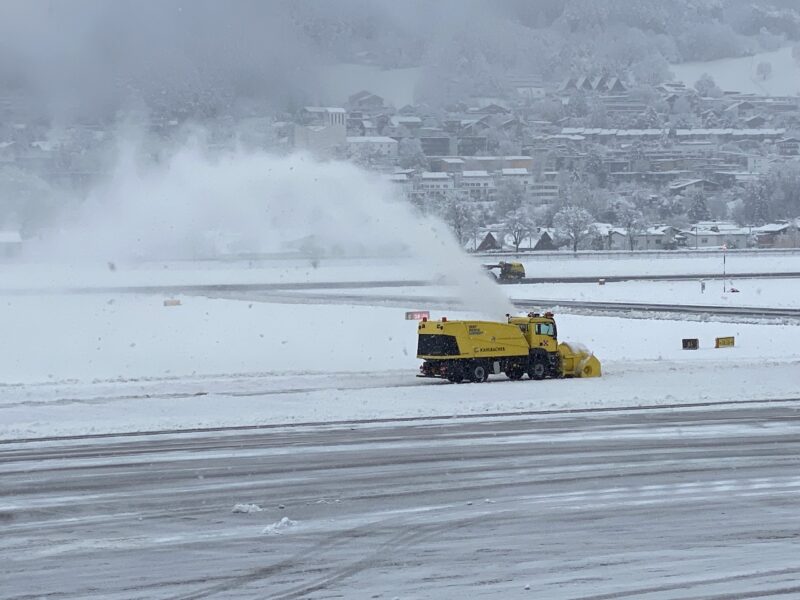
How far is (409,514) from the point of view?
628 inches

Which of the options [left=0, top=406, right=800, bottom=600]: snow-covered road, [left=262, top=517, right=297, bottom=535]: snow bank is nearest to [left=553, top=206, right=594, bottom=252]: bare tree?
[left=0, top=406, right=800, bottom=600]: snow-covered road

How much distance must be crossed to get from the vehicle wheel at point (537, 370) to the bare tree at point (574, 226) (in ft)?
300

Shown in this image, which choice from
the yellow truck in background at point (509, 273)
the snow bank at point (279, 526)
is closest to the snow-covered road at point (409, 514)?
the snow bank at point (279, 526)

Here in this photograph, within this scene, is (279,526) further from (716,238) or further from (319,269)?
(716,238)

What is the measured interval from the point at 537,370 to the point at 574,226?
10074 centimetres

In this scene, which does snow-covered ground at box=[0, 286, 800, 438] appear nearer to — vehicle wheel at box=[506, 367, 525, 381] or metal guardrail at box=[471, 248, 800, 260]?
vehicle wheel at box=[506, 367, 525, 381]

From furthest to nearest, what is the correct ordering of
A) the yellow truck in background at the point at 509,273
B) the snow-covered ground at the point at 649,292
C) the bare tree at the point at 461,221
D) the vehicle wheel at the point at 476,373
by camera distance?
the bare tree at the point at 461,221 < the yellow truck in background at the point at 509,273 < the snow-covered ground at the point at 649,292 < the vehicle wheel at the point at 476,373

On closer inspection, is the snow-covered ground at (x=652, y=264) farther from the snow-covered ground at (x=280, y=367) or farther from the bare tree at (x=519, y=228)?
the snow-covered ground at (x=280, y=367)

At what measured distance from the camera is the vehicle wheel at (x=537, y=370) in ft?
107

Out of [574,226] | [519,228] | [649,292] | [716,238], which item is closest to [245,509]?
[649,292]

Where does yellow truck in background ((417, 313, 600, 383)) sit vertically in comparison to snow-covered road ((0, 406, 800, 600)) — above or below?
above

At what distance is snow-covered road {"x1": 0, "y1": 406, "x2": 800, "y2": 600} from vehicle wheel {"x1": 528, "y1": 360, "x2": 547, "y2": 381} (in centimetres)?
919

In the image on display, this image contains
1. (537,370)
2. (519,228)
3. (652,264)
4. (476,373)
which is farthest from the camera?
(519,228)

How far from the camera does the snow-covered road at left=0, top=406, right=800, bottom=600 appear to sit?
13.0 meters
